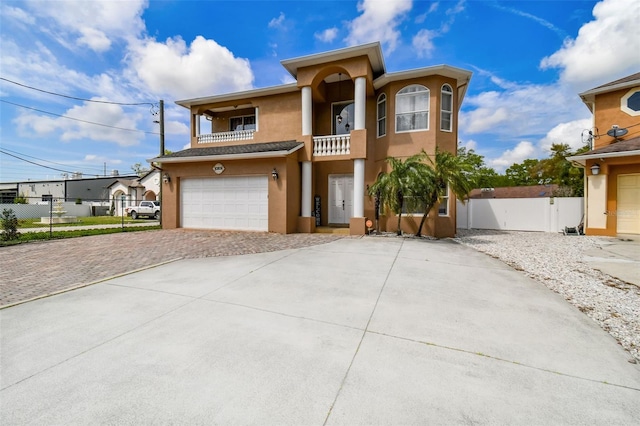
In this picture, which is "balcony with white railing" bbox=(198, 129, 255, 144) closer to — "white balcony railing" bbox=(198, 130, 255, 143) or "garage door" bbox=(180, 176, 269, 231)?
"white balcony railing" bbox=(198, 130, 255, 143)

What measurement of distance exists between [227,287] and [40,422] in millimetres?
2892

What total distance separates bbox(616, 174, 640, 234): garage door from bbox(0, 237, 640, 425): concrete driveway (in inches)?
420

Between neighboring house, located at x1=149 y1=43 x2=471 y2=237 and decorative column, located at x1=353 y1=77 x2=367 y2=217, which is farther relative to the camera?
neighboring house, located at x1=149 y1=43 x2=471 y2=237

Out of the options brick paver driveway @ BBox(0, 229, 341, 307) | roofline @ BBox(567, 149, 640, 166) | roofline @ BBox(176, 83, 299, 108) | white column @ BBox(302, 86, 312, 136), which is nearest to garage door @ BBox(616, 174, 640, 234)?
roofline @ BBox(567, 149, 640, 166)

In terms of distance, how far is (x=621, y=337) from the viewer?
331 centimetres

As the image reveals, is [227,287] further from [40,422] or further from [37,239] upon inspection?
[37,239]

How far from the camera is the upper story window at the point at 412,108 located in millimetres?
11523

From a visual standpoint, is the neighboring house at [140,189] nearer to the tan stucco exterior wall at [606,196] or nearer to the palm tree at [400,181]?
the palm tree at [400,181]

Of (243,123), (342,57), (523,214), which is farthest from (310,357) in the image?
(523,214)

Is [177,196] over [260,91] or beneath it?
beneath

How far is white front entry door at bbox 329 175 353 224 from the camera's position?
525 inches

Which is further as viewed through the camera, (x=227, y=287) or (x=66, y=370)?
(x=227, y=287)

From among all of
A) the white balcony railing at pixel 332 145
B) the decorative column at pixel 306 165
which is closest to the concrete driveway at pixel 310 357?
the decorative column at pixel 306 165

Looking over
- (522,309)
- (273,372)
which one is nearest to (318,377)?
(273,372)
